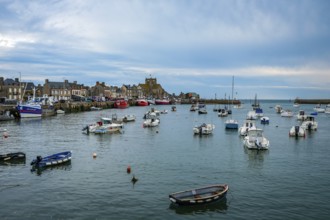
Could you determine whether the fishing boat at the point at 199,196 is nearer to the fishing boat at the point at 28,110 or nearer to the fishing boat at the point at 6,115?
the fishing boat at the point at 6,115

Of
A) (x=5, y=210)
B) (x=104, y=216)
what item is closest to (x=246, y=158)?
(x=104, y=216)

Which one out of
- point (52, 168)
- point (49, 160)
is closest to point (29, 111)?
point (49, 160)

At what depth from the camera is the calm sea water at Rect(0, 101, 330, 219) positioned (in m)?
22.4

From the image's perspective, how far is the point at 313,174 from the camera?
32188 millimetres

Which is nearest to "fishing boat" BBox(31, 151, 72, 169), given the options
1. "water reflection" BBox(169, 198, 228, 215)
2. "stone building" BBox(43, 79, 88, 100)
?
"water reflection" BBox(169, 198, 228, 215)

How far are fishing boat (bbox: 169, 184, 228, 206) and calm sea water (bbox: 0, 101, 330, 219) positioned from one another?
0.45 m

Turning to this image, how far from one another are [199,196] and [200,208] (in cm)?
94

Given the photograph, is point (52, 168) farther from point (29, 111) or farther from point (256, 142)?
point (29, 111)

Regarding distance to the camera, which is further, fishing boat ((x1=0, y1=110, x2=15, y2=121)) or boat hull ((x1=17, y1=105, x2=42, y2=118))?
boat hull ((x1=17, y1=105, x2=42, y2=118))

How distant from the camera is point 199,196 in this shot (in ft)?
77.8

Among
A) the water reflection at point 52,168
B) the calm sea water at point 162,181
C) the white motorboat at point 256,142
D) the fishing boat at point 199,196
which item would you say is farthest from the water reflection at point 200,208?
the white motorboat at point 256,142

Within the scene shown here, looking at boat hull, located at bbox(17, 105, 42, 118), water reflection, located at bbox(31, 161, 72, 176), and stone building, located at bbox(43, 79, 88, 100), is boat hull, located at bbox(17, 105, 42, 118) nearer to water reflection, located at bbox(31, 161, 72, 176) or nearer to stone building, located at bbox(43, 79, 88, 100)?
Result: stone building, located at bbox(43, 79, 88, 100)

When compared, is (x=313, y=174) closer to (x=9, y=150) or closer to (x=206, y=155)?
(x=206, y=155)

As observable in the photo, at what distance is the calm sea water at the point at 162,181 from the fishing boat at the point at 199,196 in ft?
1.49
